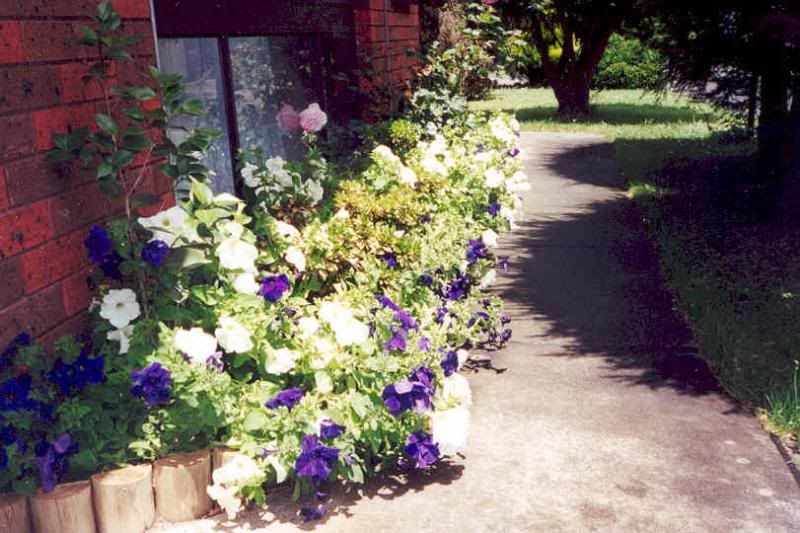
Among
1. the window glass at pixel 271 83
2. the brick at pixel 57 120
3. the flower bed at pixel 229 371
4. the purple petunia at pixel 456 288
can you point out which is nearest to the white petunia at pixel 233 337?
the flower bed at pixel 229 371

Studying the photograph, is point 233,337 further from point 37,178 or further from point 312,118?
point 312,118

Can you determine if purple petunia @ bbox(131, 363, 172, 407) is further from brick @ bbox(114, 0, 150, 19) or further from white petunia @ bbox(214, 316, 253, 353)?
brick @ bbox(114, 0, 150, 19)

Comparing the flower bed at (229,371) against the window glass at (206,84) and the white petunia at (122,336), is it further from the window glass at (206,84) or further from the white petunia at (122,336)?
the window glass at (206,84)

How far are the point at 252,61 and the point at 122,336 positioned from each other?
2.94 metres

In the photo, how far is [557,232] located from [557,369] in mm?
3333

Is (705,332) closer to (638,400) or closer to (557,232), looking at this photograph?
(638,400)

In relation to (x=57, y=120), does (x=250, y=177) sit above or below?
below

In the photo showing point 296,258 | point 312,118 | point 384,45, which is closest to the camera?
point 296,258

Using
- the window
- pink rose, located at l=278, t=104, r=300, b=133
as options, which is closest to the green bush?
the window

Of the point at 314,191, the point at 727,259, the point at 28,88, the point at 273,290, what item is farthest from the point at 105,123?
the point at 727,259

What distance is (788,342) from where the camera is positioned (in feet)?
14.9

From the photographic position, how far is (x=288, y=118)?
5680 millimetres

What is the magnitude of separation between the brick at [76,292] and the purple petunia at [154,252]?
0.92ft

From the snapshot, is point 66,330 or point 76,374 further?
point 66,330
